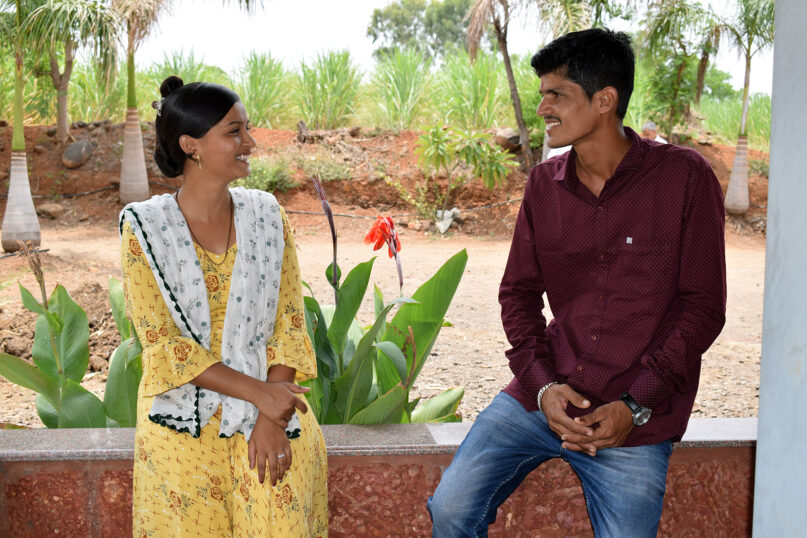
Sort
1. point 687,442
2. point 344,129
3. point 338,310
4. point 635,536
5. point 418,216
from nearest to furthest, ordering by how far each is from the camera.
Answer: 1. point 635,536
2. point 687,442
3. point 338,310
4. point 418,216
5. point 344,129

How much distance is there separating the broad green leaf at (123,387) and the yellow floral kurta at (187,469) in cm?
61

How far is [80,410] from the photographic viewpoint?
2.11m

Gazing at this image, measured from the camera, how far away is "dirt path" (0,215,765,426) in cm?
399

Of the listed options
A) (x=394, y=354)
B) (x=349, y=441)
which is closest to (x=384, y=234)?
(x=394, y=354)

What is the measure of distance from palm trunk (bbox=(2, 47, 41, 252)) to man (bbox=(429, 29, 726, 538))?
7442mm

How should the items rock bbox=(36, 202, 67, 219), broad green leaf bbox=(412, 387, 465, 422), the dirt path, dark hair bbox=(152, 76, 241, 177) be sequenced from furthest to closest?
rock bbox=(36, 202, 67, 219) → the dirt path → broad green leaf bbox=(412, 387, 465, 422) → dark hair bbox=(152, 76, 241, 177)

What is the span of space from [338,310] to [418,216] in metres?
8.96

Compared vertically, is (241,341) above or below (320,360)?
above

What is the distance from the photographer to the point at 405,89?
46.1 feet

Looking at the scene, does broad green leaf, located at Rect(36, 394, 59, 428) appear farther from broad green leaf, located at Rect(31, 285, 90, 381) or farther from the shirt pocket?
the shirt pocket

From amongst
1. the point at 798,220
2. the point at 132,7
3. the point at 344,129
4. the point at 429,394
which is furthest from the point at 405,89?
the point at 798,220

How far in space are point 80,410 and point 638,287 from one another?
4.87 ft

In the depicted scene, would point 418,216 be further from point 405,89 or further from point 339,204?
point 405,89

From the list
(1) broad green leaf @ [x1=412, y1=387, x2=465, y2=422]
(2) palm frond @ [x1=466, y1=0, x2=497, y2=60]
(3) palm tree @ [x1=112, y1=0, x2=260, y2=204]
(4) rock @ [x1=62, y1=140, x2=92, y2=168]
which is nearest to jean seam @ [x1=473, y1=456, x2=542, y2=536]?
(1) broad green leaf @ [x1=412, y1=387, x2=465, y2=422]
